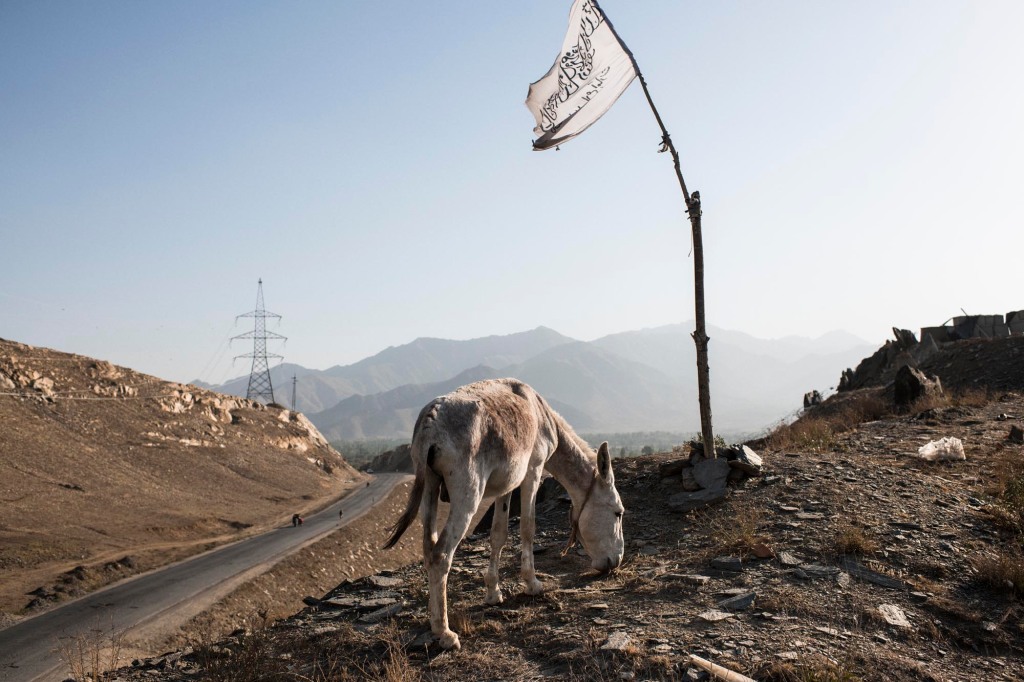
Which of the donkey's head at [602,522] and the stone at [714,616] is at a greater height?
the donkey's head at [602,522]

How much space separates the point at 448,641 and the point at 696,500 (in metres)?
7.01

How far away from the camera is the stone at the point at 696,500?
40.3ft

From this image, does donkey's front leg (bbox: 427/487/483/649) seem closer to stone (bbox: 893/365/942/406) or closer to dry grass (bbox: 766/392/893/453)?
dry grass (bbox: 766/392/893/453)

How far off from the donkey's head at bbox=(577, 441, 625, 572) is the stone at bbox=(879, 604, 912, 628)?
347 cm

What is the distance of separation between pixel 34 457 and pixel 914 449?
4912cm

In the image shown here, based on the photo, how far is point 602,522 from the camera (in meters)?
9.34

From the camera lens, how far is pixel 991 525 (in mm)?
10117

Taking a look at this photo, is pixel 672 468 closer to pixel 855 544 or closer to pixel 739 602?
pixel 855 544

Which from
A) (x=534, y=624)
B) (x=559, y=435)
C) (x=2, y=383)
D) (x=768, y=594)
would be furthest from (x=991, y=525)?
(x=2, y=383)

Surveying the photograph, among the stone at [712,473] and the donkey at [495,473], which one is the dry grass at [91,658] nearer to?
the donkey at [495,473]

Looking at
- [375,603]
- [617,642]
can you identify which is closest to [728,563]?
[617,642]

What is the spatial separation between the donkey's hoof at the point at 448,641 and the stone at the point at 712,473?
290 inches

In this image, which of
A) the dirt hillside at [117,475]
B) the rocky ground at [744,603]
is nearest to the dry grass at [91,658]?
the rocky ground at [744,603]

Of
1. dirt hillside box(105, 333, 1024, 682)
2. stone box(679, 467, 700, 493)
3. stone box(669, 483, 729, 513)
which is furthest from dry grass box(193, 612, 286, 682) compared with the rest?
stone box(679, 467, 700, 493)
